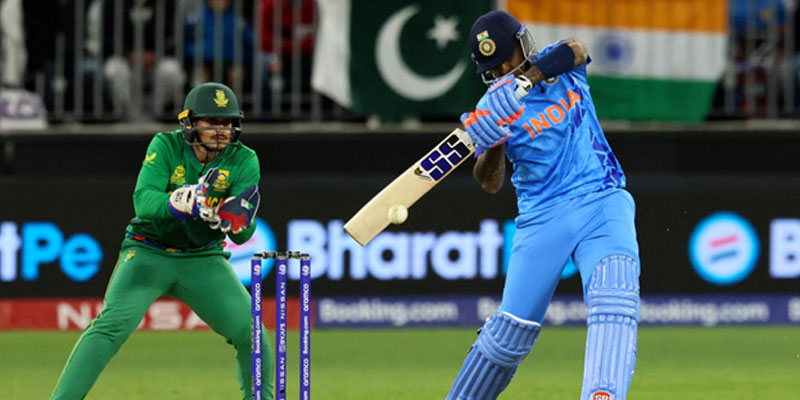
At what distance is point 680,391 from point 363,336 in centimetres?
399

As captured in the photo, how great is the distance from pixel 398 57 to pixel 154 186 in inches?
238

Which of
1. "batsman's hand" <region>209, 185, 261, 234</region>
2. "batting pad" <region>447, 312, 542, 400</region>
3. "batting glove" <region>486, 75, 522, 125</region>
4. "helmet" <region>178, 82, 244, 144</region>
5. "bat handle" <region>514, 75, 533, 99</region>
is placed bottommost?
"batting pad" <region>447, 312, 542, 400</region>

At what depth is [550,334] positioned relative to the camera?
40.4 ft

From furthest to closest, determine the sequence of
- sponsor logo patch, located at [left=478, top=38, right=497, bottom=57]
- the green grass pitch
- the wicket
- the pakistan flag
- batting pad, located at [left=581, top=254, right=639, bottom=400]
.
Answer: the pakistan flag, the green grass pitch, sponsor logo patch, located at [left=478, top=38, right=497, bottom=57], the wicket, batting pad, located at [left=581, top=254, right=639, bottom=400]

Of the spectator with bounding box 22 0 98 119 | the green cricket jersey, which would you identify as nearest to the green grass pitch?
the green cricket jersey

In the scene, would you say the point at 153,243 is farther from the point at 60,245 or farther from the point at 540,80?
the point at 60,245

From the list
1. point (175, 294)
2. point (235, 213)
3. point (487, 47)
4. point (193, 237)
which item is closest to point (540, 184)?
point (487, 47)

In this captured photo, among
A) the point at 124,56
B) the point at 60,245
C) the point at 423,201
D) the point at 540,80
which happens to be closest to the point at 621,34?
the point at 423,201

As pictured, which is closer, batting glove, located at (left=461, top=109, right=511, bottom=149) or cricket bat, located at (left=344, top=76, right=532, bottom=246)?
batting glove, located at (left=461, top=109, right=511, bottom=149)

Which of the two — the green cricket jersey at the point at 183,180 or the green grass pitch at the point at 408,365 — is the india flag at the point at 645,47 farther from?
the green cricket jersey at the point at 183,180

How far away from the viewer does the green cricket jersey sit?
6.90 metres

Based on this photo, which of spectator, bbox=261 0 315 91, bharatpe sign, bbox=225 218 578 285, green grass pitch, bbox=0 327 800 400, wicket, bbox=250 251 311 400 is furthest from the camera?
spectator, bbox=261 0 315 91

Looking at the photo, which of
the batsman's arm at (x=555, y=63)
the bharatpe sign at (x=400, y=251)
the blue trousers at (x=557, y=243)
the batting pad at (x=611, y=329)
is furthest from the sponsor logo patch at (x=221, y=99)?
the bharatpe sign at (x=400, y=251)

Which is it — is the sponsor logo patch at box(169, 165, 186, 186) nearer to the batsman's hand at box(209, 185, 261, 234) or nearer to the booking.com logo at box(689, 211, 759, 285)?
the batsman's hand at box(209, 185, 261, 234)
